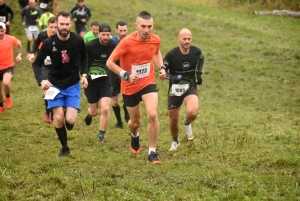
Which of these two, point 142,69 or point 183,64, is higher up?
point 142,69

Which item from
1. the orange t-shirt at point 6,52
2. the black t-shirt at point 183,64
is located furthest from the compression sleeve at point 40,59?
the orange t-shirt at point 6,52

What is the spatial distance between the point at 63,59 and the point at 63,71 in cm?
22

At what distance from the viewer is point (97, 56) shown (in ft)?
36.3

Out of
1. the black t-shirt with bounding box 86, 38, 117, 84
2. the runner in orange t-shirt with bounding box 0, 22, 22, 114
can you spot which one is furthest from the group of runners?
the runner in orange t-shirt with bounding box 0, 22, 22, 114

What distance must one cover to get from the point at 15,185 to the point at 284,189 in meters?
3.48

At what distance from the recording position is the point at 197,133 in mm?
11797

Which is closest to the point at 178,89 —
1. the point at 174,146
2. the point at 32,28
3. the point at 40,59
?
the point at 174,146

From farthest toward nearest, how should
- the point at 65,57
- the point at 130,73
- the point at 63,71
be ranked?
the point at 63,71 < the point at 65,57 < the point at 130,73

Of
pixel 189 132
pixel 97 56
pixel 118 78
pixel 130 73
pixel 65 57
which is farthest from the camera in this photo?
pixel 118 78

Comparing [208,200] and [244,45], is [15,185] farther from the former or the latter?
[244,45]

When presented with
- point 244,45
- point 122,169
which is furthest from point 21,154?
point 244,45

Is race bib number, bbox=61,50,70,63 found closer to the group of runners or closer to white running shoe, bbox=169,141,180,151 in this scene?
the group of runners

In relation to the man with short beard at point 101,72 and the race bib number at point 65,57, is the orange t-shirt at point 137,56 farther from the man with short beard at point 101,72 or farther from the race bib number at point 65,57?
the man with short beard at point 101,72

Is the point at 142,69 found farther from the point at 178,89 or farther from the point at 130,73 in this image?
the point at 178,89
